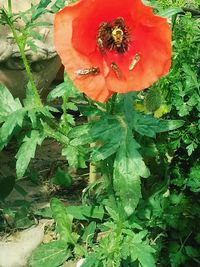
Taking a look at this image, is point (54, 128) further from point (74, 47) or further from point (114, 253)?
point (74, 47)

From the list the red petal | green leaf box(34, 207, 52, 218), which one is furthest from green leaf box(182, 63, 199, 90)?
green leaf box(34, 207, 52, 218)

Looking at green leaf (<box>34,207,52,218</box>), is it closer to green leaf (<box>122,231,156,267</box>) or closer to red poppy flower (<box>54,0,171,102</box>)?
green leaf (<box>122,231,156,267</box>)

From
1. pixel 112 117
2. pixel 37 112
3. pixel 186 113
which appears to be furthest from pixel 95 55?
pixel 186 113

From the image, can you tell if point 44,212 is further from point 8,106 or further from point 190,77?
point 190,77

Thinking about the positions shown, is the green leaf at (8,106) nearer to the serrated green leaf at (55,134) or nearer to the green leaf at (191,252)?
the serrated green leaf at (55,134)

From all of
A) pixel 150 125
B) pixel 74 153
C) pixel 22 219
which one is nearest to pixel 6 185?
pixel 22 219
